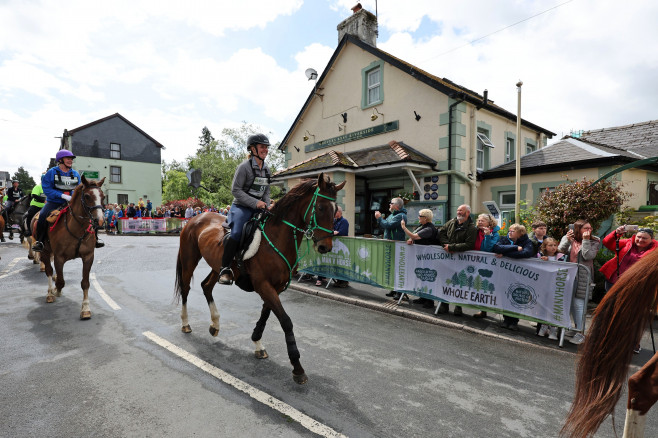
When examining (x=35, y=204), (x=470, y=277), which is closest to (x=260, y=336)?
(x=470, y=277)

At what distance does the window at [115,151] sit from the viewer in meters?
37.1

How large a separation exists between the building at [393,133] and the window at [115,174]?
29.4 metres

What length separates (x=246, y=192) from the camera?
4.50m

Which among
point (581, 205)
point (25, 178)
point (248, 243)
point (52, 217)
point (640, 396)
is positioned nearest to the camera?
point (640, 396)

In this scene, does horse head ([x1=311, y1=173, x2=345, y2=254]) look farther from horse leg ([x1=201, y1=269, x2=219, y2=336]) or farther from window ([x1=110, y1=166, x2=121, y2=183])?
window ([x1=110, y1=166, x2=121, y2=183])

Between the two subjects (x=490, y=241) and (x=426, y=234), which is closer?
(x=490, y=241)

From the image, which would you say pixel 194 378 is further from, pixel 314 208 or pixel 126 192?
pixel 126 192

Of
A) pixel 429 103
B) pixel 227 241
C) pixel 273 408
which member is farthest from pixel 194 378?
pixel 429 103

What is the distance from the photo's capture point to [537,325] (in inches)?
223

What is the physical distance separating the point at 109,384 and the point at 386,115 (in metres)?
14.2

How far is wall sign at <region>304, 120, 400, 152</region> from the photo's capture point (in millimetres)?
14758

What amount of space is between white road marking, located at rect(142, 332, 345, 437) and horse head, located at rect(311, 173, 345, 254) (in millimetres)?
1572

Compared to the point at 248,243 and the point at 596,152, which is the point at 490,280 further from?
the point at 596,152

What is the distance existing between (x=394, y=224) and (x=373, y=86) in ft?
34.0
